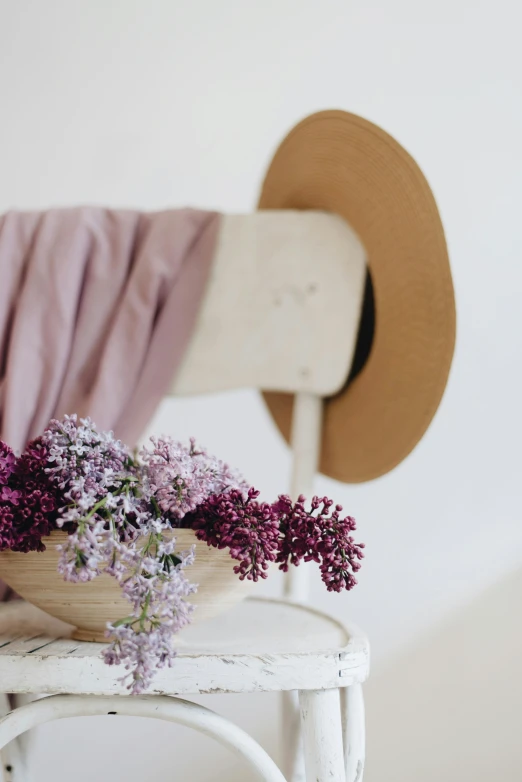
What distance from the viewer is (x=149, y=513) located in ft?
1.87

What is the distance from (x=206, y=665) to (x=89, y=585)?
0.34 feet

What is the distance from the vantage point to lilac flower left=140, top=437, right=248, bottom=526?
0.57m

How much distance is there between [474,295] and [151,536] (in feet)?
3.64

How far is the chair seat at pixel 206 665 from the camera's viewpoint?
58cm

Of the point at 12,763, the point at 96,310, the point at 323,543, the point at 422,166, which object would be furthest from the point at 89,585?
the point at 422,166

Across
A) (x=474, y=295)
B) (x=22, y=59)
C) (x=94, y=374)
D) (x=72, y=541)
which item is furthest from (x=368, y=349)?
(x=22, y=59)

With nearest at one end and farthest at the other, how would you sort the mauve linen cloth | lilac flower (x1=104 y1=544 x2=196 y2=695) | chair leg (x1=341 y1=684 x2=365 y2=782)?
1. lilac flower (x1=104 y1=544 x2=196 y2=695)
2. chair leg (x1=341 y1=684 x2=365 y2=782)
3. the mauve linen cloth

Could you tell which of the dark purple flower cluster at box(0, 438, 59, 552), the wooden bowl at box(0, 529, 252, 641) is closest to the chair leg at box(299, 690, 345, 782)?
the wooden bowl at box(0, 529, 252, 641)

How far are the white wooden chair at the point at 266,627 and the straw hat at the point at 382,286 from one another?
0.03 meters

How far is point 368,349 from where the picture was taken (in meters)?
1.07

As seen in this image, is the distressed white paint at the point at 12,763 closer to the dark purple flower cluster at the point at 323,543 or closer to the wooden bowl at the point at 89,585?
the wooden bowl at the point at 89,585

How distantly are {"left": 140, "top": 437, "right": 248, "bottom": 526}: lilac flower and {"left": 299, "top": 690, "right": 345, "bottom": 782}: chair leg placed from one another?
0.17m

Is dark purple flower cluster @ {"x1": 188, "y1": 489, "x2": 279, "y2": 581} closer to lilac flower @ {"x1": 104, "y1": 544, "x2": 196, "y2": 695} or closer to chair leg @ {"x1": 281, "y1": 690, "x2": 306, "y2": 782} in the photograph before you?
lilac flower @ {"x1": 104, "y1": 544, "x2": 196, "y2": 695}

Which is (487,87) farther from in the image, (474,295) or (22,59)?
(22,59)
